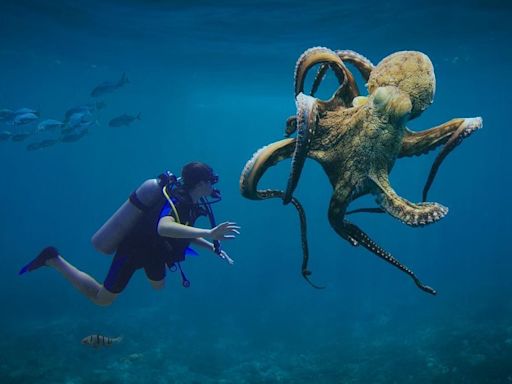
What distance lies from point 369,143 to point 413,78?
1.74 feet

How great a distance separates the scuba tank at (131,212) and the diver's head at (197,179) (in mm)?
249

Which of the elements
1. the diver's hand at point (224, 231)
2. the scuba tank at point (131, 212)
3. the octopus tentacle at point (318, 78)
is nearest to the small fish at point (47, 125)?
the scuba tank at point (131, 212)

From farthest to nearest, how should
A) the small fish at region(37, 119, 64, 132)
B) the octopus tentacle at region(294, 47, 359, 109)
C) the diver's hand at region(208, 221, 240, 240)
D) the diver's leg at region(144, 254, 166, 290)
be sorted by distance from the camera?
the small fish at region(37, 119, 64, 132) → the diver's leg at region(144, 254, 166, 290) → the diver's hand at region(208, 221, 240, 240) → the octopus tentacle at region(294, 47, 359, 109)

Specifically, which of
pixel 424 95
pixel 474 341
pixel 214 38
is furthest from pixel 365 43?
pixel 424 95

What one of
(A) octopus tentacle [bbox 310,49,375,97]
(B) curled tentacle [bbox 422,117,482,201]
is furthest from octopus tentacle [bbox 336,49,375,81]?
(B) curled tentacle [bbox 422,117,482,201]

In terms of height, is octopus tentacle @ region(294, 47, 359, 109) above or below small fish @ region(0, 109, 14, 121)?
above

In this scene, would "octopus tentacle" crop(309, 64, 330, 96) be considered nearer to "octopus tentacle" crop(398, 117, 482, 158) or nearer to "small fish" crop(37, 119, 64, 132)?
"octopus tentacle" crop(398, 117, 482, 158)

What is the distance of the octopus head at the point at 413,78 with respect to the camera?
252cm

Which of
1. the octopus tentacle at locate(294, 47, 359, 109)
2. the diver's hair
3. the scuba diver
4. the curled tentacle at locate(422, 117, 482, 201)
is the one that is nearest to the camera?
the curled tentacle at locate(422, 117, 482, 201)

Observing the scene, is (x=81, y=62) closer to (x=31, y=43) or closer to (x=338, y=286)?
(x=31, y=43)

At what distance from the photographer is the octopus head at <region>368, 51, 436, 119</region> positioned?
2.52m

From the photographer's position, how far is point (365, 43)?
2106 cm

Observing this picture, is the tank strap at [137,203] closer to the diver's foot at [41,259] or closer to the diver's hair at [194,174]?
the diver's hair at [194,174]

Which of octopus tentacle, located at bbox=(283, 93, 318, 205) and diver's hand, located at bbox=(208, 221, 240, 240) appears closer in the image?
octopus tentacle, located at bbox=(283, 93, 318, 205)
